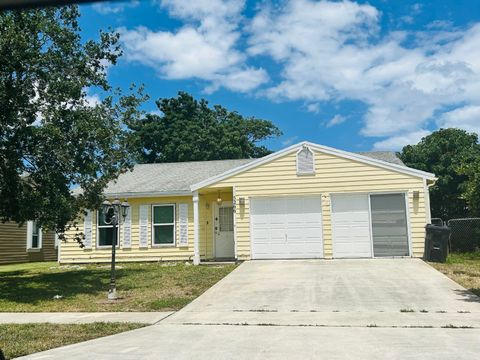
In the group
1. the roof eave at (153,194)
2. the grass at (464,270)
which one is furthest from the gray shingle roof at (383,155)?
the roof eave at (153,194)

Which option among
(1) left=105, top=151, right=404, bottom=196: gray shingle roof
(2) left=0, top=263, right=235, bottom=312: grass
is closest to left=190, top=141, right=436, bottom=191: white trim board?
(1) left=105, top=151, right=404, bottom=196: gray shingle roof

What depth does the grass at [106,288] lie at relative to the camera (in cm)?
1026

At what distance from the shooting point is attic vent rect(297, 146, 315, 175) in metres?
16.2

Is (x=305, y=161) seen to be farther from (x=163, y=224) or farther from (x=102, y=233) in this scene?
(x=102, y=233)

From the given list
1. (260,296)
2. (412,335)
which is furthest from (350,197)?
(412,335)

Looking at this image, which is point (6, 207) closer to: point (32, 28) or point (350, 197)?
point (32, 28)

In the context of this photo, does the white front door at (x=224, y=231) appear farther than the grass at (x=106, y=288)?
Yes

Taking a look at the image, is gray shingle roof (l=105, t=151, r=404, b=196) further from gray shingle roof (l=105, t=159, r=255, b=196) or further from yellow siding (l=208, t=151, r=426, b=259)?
yellow siding (l=208, t=151, r=426, b=259)

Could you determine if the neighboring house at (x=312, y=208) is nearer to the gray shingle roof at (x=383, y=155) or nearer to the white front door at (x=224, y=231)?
the white front door at (x=224, y=231)

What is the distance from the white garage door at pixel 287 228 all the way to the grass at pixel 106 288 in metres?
1.70

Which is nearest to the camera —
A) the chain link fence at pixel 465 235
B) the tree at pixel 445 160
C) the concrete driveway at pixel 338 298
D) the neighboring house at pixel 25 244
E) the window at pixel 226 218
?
the concrete driveway at pixel 338 298

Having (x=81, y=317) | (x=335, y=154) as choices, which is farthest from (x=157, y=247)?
(x=81, y=317)

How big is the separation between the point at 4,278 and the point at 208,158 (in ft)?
73.4

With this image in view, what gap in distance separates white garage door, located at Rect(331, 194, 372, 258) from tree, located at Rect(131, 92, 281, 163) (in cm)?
2136
